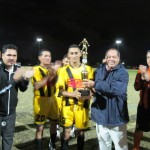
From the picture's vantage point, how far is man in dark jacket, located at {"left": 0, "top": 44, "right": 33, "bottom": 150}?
5.27m

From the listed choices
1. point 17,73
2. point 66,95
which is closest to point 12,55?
point 17,73

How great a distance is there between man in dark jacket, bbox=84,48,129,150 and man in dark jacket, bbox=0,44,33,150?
1.19 meters

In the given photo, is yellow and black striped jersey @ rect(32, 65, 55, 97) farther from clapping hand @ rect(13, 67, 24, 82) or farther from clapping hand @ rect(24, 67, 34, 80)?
clapping hand @ rect(24, 67, 34, 80)

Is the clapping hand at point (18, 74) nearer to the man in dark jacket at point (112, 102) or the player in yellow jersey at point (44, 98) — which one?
the man in dark jacket at point (112, 102)

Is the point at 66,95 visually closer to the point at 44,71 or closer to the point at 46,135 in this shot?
the point at 44,71

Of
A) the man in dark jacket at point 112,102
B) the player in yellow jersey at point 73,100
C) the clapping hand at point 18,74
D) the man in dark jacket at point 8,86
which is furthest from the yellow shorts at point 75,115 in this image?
the clapping hand at point 18,74

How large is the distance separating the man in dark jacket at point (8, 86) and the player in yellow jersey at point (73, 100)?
1092mm

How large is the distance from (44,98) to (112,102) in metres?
2.02

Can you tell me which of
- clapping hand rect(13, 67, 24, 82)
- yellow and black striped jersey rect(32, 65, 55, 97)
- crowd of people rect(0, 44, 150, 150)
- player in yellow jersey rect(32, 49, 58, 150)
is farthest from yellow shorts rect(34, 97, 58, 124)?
clapping hand rect(13, 67, 24, 82)

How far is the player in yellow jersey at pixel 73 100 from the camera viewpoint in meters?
6.13

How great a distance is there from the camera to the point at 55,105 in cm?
698

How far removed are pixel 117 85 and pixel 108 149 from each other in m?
1.25

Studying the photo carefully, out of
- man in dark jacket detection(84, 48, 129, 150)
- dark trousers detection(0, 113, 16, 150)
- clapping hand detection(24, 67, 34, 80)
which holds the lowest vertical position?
dark trousers detection(0, 113, 16, 150)

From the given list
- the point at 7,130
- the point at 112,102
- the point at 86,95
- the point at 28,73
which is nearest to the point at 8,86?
the point at 28,73
